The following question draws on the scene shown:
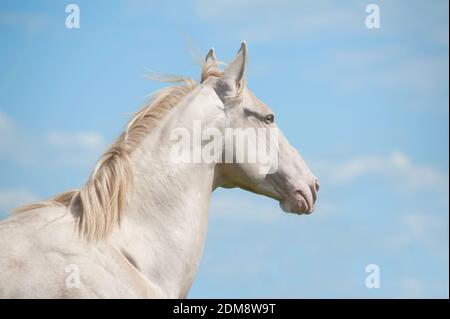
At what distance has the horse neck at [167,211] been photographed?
7.86 metres

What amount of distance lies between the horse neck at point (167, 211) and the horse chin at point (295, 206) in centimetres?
93

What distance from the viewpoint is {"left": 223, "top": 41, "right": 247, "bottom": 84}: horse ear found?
8.65 m

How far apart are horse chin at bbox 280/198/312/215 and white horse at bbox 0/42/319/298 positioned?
11 millimetres

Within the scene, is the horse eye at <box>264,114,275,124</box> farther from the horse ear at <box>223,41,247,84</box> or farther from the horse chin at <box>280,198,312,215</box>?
the horse chin at <box>280,198,312,215</box>

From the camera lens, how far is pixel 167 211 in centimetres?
808

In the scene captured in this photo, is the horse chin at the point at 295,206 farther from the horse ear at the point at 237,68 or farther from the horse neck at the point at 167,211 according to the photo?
the horse ear at the point at 237,68

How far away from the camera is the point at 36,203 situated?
7.92 m

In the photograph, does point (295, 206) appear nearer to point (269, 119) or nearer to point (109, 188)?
point (269, 119)

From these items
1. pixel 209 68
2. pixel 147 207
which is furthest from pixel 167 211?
pixel 209 68

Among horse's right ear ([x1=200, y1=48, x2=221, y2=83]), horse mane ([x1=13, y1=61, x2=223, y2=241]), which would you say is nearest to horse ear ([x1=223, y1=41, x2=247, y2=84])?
horse's right ear ([x1=200, y1=48, x2=221, y2=83])

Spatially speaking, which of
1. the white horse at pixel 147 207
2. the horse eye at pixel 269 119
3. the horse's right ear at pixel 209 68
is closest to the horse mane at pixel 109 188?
the white horse at pixel 147 207

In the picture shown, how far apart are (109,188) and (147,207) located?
1.37ft
